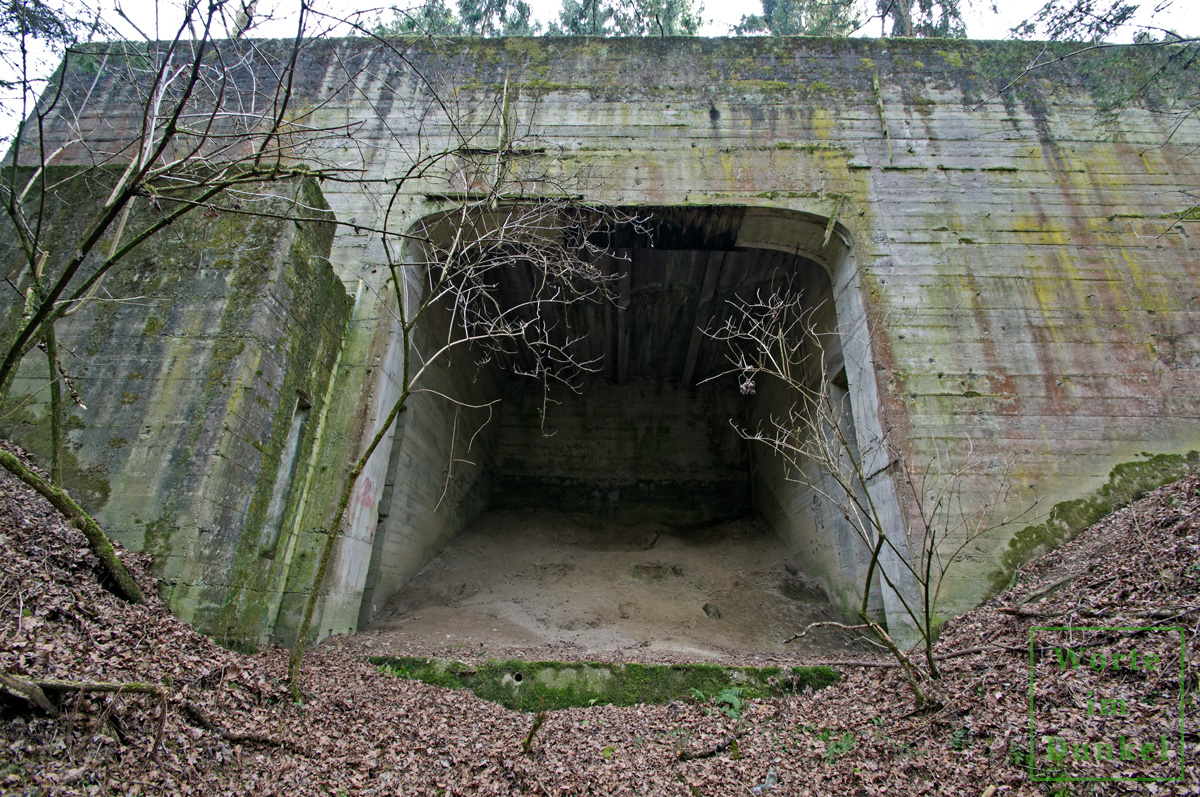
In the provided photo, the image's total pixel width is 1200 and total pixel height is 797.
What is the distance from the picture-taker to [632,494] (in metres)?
12.8

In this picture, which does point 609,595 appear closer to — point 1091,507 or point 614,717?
point 614,717

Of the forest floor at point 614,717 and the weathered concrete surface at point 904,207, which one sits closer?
the forest floor at point 614,717

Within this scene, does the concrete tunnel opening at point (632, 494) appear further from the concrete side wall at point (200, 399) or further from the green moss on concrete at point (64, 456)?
the green moss on concrete at point (64, 456)

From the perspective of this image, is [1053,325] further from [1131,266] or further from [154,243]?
[154,243]

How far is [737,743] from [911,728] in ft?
3.47

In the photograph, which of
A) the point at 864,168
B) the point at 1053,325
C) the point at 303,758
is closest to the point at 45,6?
the point at 303,758

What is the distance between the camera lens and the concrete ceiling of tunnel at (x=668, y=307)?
351 inches

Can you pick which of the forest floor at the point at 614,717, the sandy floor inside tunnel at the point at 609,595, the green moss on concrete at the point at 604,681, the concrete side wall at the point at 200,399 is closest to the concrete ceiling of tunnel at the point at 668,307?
the sandy floor inside tunnel at the point at 609,595

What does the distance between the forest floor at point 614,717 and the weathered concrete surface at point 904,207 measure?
1.37 meters

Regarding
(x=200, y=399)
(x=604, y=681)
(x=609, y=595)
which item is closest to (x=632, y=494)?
(x=609, y=595)

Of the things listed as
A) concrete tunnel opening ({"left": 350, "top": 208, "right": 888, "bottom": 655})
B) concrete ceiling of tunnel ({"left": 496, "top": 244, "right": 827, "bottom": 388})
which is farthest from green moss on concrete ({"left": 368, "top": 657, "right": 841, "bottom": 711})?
concrete ceiling of tunnel ({"left": 496, "top": 244, "right": 827, "bottom": 388})

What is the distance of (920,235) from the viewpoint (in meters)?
6.62

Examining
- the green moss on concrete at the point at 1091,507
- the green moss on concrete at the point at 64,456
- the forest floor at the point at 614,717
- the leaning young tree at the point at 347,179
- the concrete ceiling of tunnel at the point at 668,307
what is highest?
the concrete ceiling of tunnel at the point at 668,307

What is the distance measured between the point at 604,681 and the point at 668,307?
23.7ft
